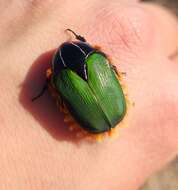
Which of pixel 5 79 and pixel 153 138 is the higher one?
pixel 5 79

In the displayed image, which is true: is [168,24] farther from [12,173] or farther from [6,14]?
[12,173]

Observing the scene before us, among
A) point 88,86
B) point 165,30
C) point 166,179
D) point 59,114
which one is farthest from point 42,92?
point 166,179

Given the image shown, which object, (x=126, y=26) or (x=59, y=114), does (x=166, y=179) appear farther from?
(x=59, y=114)

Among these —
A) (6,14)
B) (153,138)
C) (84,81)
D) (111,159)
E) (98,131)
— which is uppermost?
(6,14)

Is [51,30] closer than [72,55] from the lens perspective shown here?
No

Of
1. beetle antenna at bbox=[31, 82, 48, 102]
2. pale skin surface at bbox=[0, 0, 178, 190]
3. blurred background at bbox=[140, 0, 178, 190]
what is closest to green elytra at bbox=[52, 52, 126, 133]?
beetle antenna at bbox=[31, 82, 48, 102]

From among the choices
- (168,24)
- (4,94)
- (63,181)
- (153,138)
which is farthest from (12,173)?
(168,24)

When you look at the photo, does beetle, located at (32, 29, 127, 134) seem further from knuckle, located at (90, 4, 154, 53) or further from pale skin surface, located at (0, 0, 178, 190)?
knuckle, located at (90, 4, 154, 53)
